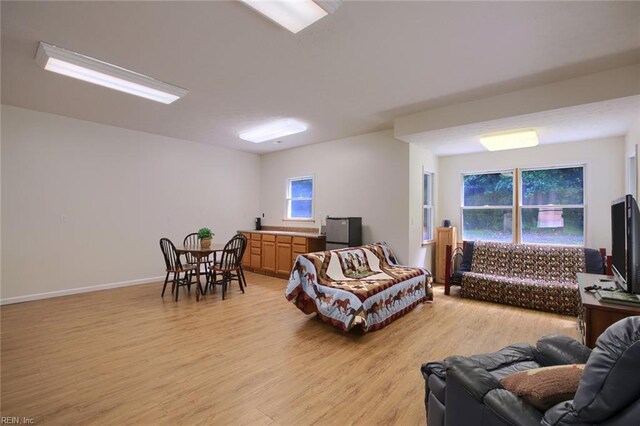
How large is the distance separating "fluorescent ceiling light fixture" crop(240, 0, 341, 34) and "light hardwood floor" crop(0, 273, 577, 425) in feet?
9.00

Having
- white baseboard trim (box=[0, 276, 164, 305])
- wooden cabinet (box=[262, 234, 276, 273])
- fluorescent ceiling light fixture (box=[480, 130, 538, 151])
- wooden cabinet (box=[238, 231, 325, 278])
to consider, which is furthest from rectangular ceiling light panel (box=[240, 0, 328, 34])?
white baseboard trim (box=[0, 276, 164, 305])

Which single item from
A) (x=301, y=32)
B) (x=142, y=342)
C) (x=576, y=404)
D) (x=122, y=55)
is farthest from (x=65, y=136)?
(x=576, y=404)

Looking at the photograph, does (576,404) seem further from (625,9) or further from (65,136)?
(65,136)

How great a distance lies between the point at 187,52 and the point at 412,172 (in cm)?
370

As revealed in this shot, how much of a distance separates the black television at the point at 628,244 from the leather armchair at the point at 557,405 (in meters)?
0.93

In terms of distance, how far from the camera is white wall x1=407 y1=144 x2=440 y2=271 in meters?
4.95

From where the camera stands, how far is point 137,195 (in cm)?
541

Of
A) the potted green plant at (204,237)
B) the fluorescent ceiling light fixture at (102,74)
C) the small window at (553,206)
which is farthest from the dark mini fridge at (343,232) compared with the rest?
the fluorescent ceiling light fixture at (102,74)

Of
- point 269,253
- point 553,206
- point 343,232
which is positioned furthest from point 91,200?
point 553,206

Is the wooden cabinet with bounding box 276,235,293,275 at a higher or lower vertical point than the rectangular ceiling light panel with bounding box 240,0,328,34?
lower

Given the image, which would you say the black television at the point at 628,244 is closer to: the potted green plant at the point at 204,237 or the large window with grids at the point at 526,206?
the large window with grids at the point at 526,206

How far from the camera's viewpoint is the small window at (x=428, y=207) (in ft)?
18.5

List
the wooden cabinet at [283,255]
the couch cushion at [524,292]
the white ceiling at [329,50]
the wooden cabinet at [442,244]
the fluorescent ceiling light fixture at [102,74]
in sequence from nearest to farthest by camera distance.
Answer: the white ceiling at [329,50] < the fluorescent ceiling light fixture at [102,74] < the couch cushion at [524,292] < the wooden cabinet at [442,244] < the wooden cabinet at [283,255]

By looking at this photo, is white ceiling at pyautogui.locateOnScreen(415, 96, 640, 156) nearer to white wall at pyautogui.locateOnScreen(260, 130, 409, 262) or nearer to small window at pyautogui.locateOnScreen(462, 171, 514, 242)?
white wall at pyautogui.locateOnScreen(260, 130, 409, 262)
